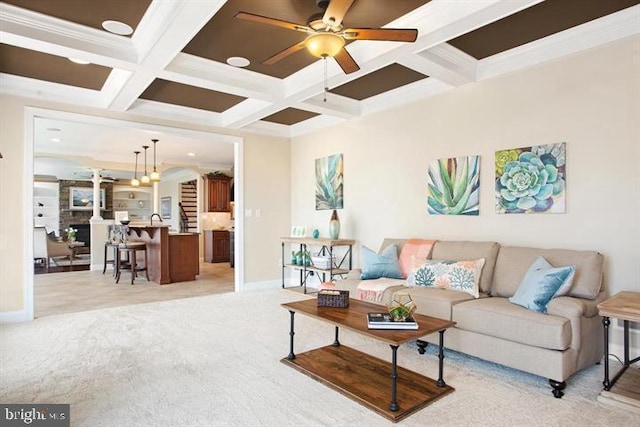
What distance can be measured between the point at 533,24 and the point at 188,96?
3.81 metres

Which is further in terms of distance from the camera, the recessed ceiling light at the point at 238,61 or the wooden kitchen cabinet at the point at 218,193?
the wooden kitchen cabinet at the point at 218,193

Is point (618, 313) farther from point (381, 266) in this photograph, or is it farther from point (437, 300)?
point (381, 266)

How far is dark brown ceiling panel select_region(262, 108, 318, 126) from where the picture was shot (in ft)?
18.1

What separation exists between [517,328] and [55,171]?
1344 cm

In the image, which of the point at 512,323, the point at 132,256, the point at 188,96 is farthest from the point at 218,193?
the point at 512,323

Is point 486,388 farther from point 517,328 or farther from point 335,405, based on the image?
point 335,405

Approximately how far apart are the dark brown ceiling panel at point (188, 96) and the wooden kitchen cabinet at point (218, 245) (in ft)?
16.9

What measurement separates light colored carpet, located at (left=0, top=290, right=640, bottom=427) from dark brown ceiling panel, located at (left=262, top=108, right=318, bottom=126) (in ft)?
9.82

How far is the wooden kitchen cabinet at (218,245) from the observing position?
393 inches

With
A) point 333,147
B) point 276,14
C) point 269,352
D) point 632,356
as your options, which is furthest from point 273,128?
point 632,356

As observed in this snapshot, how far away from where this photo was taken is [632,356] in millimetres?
2914

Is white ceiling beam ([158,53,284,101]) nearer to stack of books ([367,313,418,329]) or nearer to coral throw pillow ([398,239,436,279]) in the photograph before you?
coral throw pillow ([398,239,436,279])

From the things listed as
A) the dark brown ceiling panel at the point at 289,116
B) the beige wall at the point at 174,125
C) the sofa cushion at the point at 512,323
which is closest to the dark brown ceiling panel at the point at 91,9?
the beige wall at the point at 174,125

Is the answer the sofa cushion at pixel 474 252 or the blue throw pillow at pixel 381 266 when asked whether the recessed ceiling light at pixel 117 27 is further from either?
the sofa cushion at pixel 474 252
